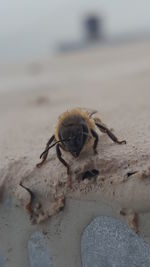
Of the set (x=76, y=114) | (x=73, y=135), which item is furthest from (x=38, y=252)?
(x=76, y=114)

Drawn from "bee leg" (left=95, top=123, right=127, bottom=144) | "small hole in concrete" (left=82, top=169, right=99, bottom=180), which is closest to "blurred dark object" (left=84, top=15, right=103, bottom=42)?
"bee leg" (left=95, top=123, right=127, bottom=144)

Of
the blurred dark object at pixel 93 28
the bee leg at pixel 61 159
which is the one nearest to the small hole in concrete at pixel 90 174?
the bee leg at pixel 61 159

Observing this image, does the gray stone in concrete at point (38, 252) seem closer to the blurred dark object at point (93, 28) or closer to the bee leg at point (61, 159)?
the bee leg at point (61, 159)

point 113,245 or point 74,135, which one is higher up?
point 74,135

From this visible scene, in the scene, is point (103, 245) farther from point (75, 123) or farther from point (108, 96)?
point (108, 96)

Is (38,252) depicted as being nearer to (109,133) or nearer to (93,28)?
(109,133)

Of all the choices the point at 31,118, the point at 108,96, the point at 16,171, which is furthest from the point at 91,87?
the point at 16,171

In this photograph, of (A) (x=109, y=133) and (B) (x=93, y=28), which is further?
(B) (x=93, y=28)
